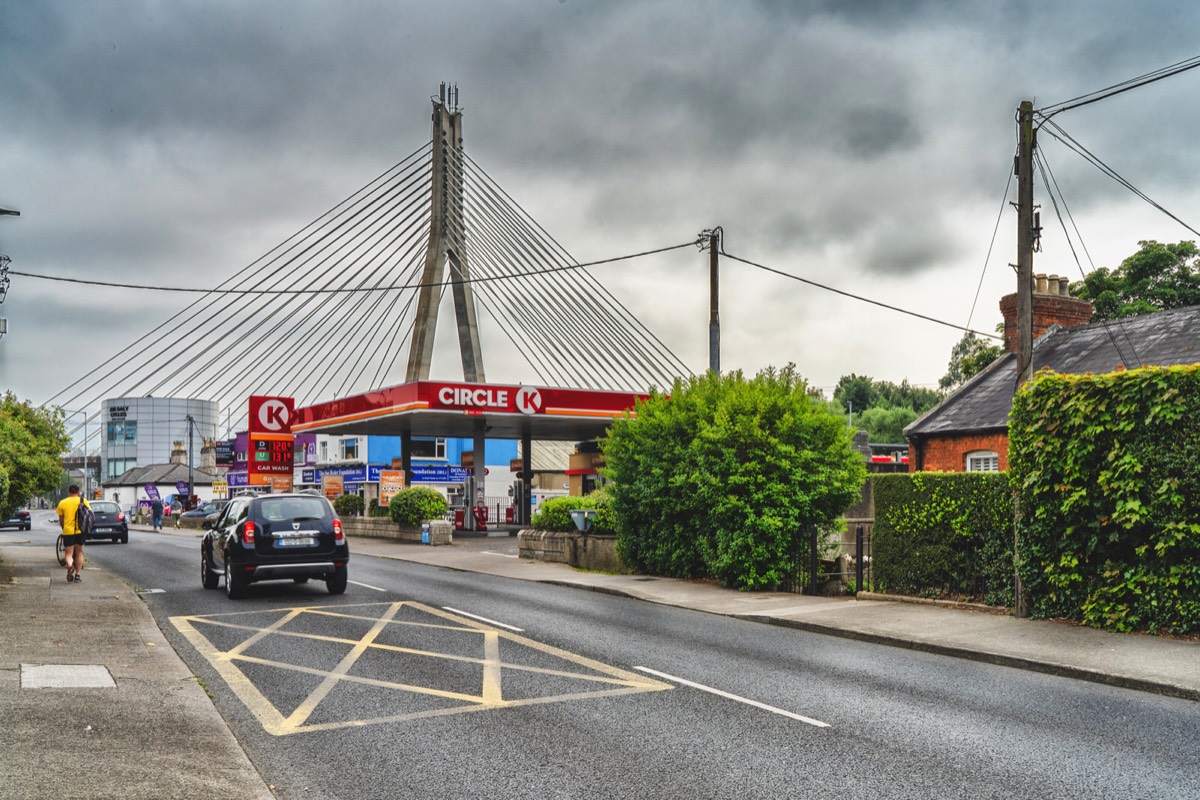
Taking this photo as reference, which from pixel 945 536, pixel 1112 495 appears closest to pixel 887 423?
pixel 945 536

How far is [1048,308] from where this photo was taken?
31.4m

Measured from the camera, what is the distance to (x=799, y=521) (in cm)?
1720

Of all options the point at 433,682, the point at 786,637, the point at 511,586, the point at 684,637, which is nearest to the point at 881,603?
the point at 786,637

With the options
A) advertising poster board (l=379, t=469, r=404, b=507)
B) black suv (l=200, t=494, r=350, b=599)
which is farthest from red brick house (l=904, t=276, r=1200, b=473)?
advertising poster board (l=379, t=469, r=404, b=507)

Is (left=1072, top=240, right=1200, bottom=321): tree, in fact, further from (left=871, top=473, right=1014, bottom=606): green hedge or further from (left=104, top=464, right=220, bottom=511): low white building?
(left=104, top=464, right=220, bottom=511): low white building

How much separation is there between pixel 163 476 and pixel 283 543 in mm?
94282

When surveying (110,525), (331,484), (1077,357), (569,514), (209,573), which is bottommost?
(110,525)

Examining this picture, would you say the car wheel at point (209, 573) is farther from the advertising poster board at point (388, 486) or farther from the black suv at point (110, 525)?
the black suv at point (110, 525)

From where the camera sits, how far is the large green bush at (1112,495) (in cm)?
1112

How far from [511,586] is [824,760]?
42.7 feet

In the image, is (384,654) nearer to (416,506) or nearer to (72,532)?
(72,532)

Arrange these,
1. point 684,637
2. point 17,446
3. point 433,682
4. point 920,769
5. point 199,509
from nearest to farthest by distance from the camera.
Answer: point 920,769
point 433,682
point 684,637
point 17,446
point 199,509

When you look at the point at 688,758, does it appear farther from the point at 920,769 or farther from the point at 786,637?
the point at 786,637

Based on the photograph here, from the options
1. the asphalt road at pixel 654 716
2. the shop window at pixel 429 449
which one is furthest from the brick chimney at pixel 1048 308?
the shop window at pixel 429 449
